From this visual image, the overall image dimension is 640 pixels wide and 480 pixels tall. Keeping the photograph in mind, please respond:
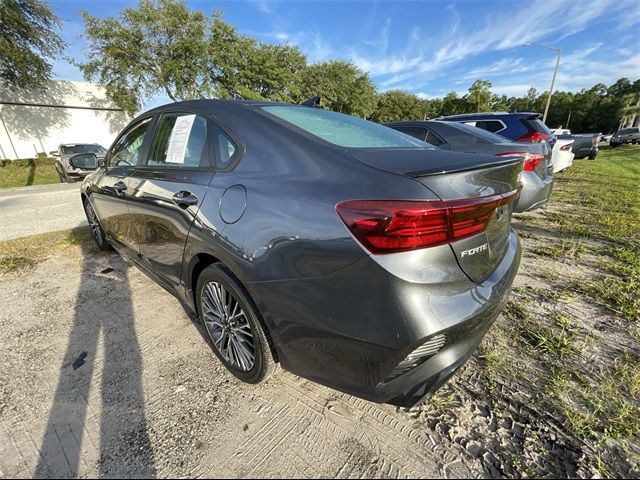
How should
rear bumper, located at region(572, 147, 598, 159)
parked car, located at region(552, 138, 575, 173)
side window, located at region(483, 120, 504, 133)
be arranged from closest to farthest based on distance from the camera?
side window, located at region(483, 120, 504, 133) → parked car, located at region(552, 138, 575, 173) → rear bumper, located at region(572, 147, 598, 159)

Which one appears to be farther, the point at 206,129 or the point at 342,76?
the point at 342,76

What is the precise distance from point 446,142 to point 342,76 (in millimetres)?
34690

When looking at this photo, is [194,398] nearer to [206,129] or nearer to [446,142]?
[206,129]

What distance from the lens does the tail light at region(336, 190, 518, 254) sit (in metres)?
1.21

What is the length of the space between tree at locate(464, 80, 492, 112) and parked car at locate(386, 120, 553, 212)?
44.3 metres

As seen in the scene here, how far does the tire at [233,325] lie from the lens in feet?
5.63

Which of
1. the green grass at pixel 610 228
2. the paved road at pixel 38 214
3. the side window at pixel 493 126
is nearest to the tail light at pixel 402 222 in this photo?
the green grass at pixel 610 228

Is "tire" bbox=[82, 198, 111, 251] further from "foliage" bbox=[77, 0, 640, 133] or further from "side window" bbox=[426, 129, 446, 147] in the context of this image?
"foliage" bbox=[77, 0, 640, 133]

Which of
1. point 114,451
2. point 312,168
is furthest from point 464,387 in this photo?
point 114,451

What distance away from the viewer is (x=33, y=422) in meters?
1.69

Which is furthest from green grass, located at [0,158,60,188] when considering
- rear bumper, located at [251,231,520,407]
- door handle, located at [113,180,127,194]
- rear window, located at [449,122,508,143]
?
rear bumper, located at [251,231,520,407]

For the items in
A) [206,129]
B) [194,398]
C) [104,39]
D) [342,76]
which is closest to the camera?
[194,398]

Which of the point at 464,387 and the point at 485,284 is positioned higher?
the point at 485,284

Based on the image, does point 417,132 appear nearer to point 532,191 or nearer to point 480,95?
point 532,191
